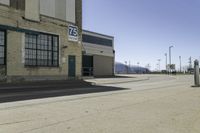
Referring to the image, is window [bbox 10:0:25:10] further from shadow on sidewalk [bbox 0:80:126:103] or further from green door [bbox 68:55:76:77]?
green door [bbox 68:55:76:77]

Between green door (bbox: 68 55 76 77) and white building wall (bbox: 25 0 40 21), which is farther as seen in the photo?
green door (bbox: 68 55 76 77)

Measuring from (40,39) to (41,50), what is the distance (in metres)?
1.14

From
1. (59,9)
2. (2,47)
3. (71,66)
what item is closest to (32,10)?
(59,9)

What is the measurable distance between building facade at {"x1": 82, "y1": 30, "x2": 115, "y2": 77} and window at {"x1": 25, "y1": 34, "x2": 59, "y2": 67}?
20242mm

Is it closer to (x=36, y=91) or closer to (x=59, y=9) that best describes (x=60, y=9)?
(x=59, y=9)

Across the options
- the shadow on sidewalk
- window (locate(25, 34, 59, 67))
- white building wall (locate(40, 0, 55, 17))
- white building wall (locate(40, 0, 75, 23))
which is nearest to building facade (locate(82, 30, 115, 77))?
white building wall (locate(40, 0, 75, 23))

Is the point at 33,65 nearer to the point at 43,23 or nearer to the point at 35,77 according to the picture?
the point at 35,77

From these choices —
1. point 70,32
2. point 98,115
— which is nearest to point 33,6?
point 70,32

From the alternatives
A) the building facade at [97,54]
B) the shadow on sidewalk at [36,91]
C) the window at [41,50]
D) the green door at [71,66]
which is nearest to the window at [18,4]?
the window at [41,50]

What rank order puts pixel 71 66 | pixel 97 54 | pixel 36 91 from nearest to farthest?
pixel 36 91, pixel 71 66, pixel 97 54

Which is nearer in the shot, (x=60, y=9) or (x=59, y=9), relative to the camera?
(x=59, y=9)

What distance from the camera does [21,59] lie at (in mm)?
29516

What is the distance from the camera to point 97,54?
60.6 m

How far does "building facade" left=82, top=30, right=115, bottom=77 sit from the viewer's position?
188 ft
